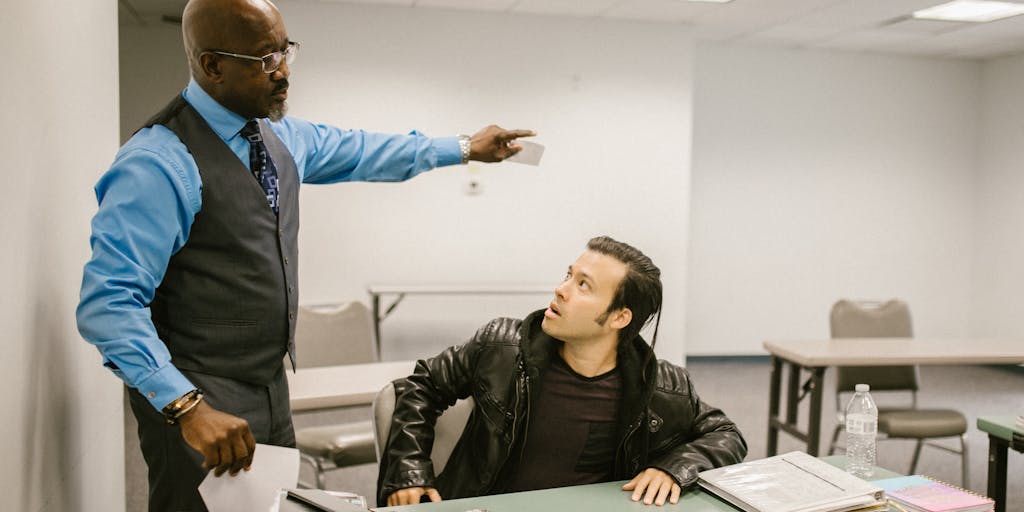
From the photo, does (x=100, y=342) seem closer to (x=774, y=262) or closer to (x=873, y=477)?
(x=873, y=477)

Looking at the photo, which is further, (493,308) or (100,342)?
(493,308)

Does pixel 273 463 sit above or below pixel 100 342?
below

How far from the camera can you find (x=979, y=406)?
5555mm

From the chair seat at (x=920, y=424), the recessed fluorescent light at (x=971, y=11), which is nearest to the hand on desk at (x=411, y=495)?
the chair seat at (x=920, y=424)

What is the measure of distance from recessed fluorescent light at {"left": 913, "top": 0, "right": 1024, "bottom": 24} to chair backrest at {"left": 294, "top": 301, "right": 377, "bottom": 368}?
4.17m

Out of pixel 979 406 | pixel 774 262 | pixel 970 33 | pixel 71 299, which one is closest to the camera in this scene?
pixel 71 299

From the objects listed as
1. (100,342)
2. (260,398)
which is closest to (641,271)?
(260,398)

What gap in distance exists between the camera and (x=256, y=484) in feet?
4.49

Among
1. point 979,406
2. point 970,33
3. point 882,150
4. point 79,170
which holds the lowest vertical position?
point 979,406

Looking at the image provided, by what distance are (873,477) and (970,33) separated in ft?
17.4

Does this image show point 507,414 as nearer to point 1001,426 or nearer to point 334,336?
point 1001,426

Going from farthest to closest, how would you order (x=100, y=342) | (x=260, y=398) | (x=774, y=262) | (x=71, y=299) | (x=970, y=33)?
1. (x=774, y=262)
2. (x=970, y=33)
3. (x=71, y=299)
4. (x=260, y=398)
5. (x=100, y=342)

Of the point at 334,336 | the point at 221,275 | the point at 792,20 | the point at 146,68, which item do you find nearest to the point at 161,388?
the point at 221,275

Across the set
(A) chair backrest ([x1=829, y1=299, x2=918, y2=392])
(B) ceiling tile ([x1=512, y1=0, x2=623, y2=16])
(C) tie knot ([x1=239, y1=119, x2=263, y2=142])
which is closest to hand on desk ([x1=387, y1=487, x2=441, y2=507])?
(C) tie knot ([x1=239, y1=119, x2=263, y2=142])
